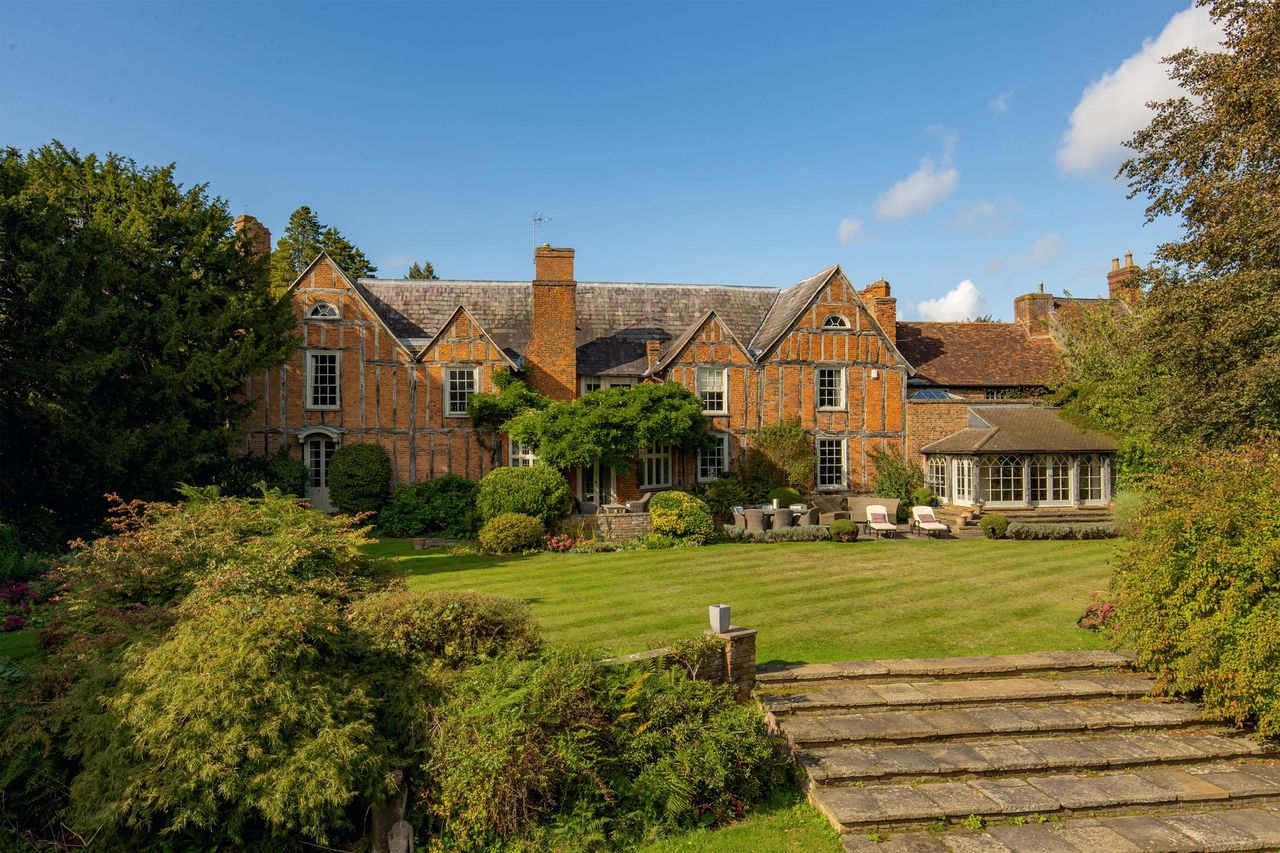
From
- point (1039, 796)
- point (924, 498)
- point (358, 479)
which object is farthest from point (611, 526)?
point (1039, 796)

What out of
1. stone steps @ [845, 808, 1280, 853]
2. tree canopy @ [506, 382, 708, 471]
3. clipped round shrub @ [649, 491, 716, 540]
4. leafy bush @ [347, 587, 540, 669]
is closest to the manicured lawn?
clipped round shrub @ [649, 491, 716, 540]

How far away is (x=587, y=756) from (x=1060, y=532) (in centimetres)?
1973

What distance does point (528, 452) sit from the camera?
25375mm

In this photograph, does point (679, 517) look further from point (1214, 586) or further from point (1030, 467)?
point (1214, 586)

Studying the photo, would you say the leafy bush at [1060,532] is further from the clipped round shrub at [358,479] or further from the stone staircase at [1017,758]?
the clipped round shrub at [358,479]

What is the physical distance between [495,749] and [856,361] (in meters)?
23.2

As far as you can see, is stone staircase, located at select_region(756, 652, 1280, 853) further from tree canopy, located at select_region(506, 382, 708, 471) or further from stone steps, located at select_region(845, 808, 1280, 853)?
tree canopy, located at select_region(506, 382, 708, 471)

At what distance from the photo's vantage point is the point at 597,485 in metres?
25.2

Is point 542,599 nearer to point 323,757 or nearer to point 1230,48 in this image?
point 323,757

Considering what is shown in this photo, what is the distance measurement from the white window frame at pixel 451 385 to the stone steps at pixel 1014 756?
18932 mm

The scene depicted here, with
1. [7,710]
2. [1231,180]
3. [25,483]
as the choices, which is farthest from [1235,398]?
[25,483]

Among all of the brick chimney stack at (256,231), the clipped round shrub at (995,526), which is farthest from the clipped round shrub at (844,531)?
the brick chimney stack at (256,231)

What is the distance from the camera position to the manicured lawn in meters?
11.5

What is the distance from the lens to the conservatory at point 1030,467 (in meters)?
25.0
